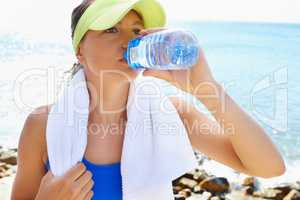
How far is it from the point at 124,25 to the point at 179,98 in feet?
0.91

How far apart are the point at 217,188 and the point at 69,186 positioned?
8.53ft

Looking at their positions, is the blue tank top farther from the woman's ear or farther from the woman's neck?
the woman's ear

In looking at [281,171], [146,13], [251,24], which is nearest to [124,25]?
[146,13]

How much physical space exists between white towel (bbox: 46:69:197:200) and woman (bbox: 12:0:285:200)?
0.03 metres

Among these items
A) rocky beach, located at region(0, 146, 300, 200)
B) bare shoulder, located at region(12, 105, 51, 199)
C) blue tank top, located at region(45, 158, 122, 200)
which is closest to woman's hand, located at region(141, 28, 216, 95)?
blue tank top, located at region(45, 158, 122, 200)

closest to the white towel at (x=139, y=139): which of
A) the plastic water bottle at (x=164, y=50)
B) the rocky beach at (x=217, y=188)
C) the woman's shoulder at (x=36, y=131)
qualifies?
the woman's shoulder at (x=36, y=131)

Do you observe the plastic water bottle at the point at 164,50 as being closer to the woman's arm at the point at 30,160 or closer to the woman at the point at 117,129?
the woman at the point at 117,129

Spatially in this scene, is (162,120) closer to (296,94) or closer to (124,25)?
(124,25)

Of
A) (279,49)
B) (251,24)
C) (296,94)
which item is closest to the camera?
(296,94)

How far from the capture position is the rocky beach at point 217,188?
3.23m

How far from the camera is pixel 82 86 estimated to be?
1.22 m

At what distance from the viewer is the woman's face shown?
3.52ft

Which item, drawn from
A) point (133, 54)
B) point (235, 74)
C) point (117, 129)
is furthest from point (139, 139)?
point (235, 74)

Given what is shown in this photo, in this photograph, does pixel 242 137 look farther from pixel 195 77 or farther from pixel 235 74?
pixel 235 74
